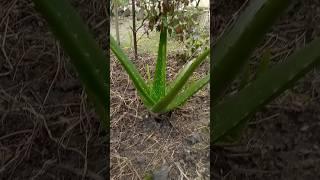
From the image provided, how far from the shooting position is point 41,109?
1.13 m

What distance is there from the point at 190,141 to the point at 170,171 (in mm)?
145

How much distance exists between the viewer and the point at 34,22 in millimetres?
1207

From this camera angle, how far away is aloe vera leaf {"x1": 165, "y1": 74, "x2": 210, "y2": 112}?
1.05 meters

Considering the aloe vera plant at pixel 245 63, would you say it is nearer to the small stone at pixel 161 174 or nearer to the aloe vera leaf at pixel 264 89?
the aloe vera leaf at pixel 264 89

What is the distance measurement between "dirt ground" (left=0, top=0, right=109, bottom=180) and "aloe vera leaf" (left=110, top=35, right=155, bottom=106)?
13 centimetres

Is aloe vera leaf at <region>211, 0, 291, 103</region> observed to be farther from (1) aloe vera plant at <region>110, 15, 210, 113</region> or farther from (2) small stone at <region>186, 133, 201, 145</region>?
(2) small stone at <region>186, 133, 201, 145</region>

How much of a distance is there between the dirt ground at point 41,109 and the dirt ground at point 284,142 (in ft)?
0.96

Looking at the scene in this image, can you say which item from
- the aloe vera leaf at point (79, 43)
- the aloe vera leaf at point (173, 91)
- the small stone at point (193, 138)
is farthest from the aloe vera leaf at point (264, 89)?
the small stone at point (193, 138)

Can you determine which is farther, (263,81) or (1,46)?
(1,46)

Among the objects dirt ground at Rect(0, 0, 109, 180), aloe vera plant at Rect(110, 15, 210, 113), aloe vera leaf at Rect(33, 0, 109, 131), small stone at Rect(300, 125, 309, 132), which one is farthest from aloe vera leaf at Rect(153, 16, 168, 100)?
aloe vera leaf at Rect(33, 0, 109, 131)

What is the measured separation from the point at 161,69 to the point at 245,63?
0.73 meters

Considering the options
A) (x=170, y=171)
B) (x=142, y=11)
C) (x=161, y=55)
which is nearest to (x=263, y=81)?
(x=161, y=55)

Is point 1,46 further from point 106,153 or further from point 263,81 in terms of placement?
point 263,81

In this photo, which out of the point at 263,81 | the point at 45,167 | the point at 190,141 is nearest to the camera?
the point at 263,81
